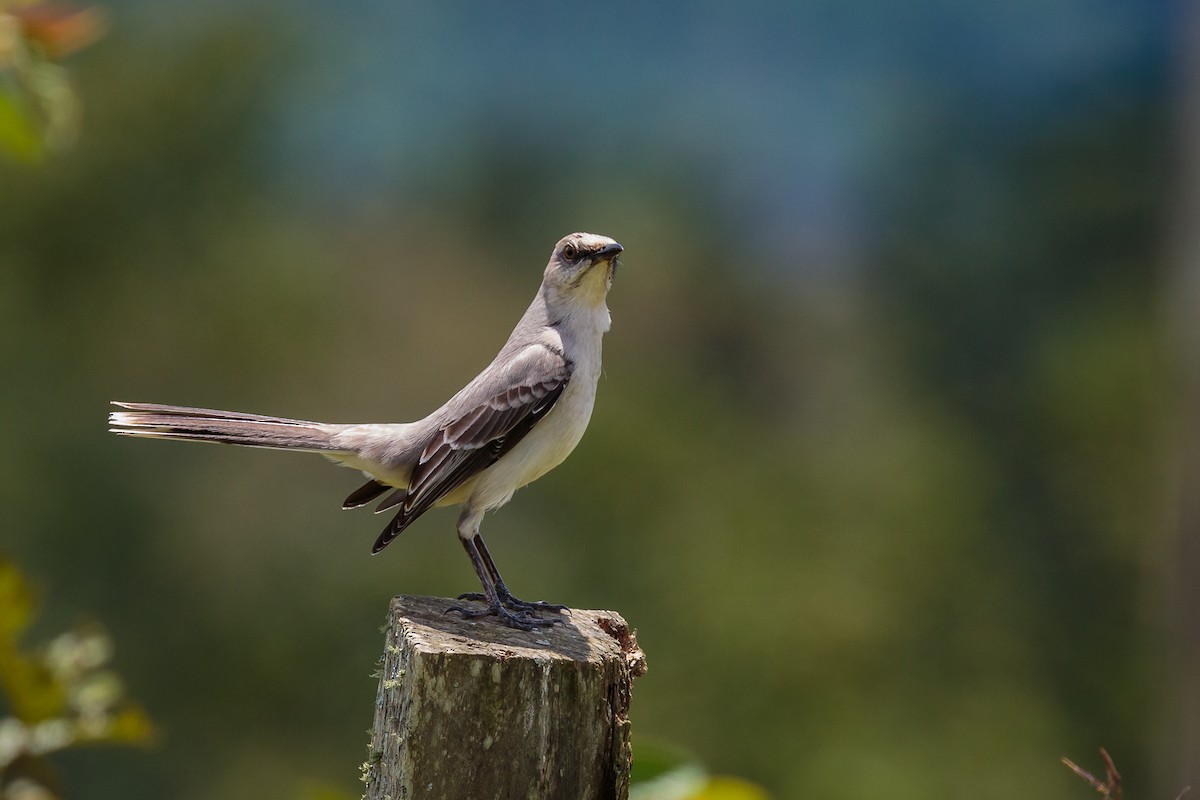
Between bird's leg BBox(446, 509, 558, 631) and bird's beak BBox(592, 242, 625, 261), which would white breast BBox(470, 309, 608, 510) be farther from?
bird's beak BBox(592, 242, 625, 261)

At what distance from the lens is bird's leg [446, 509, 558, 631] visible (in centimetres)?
286

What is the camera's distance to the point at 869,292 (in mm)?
21047

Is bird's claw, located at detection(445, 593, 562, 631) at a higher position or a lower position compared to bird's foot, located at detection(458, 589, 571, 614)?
higher

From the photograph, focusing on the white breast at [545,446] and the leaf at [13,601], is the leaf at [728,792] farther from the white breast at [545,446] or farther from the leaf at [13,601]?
the leaf at [13,601]

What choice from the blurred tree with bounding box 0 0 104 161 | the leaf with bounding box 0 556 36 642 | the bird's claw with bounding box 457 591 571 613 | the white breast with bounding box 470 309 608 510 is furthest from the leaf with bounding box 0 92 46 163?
the white breast with bounding box 470 309 608 510

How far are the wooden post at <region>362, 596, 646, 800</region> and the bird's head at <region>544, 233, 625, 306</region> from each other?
5.48 ft

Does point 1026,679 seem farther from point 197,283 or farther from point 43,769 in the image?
point 43,769

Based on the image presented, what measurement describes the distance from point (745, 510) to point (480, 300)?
5011mm

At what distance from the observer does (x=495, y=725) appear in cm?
228

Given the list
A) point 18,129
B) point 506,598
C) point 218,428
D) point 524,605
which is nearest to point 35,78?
point 18,129

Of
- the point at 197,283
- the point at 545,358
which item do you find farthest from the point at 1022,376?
the point at 545,358

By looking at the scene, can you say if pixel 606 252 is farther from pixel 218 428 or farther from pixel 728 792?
pixel 728 792

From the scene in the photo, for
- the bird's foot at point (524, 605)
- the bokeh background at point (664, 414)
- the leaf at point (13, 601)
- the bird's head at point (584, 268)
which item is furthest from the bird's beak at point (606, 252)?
the bokeh background at point (664, 414)

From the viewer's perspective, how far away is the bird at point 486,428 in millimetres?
3619
